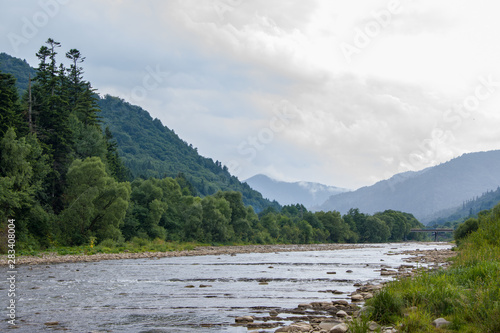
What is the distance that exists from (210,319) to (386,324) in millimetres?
8892

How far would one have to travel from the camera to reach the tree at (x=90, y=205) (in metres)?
73.9

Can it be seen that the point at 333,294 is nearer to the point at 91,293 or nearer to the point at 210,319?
the point at 210,319

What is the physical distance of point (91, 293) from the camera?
30.0 metres

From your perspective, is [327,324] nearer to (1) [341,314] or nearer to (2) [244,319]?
(1) [341,314]

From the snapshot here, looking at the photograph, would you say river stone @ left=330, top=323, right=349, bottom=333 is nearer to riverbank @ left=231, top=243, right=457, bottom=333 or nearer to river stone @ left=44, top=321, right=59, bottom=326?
riverbank @ left=231, top=243, right=457, bottom=333

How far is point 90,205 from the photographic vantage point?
7575 centimetres

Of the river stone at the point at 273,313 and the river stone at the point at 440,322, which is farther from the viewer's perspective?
the river stone at the point at 273,313

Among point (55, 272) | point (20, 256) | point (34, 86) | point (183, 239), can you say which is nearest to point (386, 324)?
point (55, 272)

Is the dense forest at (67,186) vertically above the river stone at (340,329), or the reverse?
the dense forest at (67,186)

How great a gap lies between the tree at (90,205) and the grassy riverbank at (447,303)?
65791 mm

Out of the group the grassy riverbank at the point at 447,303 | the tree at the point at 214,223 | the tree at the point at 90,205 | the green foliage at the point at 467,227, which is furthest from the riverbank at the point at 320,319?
the tree at the point at 214,223

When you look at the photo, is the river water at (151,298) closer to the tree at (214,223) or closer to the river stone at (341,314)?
the river stone at (341,314)

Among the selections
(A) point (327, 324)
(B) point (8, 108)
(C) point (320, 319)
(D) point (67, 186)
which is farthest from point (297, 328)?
(D) point (67, 186)

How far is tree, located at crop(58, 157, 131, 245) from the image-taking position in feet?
243
